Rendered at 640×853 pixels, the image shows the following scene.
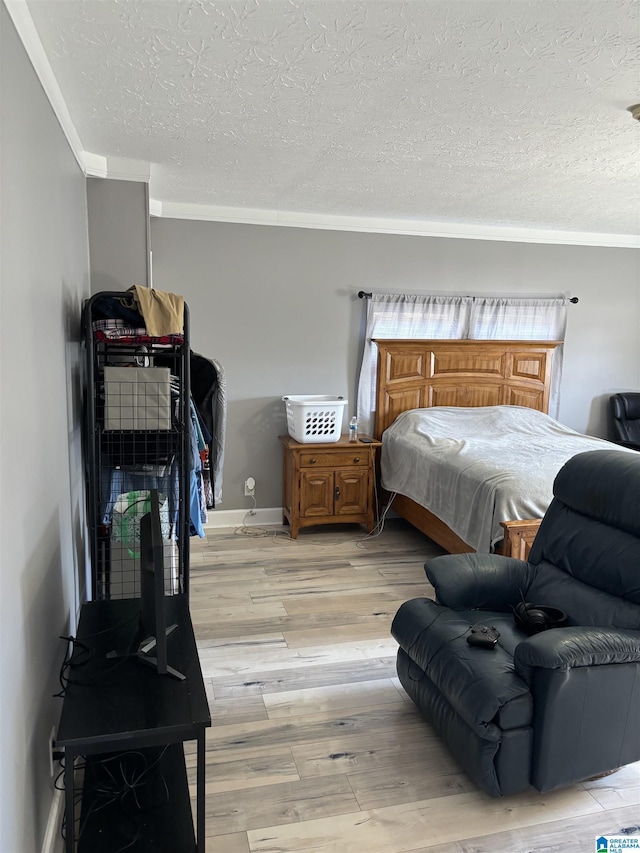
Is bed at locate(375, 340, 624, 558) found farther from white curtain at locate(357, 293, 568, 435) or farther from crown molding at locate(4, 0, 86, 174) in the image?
crown molding at locate(4, 0, 86, 174)

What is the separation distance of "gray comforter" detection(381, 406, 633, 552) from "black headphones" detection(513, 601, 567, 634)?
0.92 meters

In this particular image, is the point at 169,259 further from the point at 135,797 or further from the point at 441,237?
the point at 135,797

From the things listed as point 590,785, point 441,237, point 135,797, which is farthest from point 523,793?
point 441,237

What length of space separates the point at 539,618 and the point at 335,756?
94 cm

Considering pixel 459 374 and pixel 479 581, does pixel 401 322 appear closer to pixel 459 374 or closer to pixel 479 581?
pixel 459 374

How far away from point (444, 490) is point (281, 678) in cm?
169

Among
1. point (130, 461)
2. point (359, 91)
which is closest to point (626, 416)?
point (359, 91)

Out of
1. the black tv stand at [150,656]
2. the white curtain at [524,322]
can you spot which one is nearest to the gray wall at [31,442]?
the black tv stand at [150,656]

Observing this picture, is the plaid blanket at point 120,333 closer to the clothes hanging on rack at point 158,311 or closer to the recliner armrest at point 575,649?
the clothes hanging on rack at point 158,311

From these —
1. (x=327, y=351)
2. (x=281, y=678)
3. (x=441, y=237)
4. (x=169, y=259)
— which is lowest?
(x=281, y=678)

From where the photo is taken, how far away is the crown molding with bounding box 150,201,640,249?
441 centimetres

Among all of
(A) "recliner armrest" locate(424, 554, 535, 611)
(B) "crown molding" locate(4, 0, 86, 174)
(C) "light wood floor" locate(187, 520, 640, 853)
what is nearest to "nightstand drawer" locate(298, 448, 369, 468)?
(C) "light wood floor" locate(187, 520, 640, 853)

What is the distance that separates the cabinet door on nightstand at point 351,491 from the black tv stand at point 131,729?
2523mm

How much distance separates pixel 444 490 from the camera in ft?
12.9
